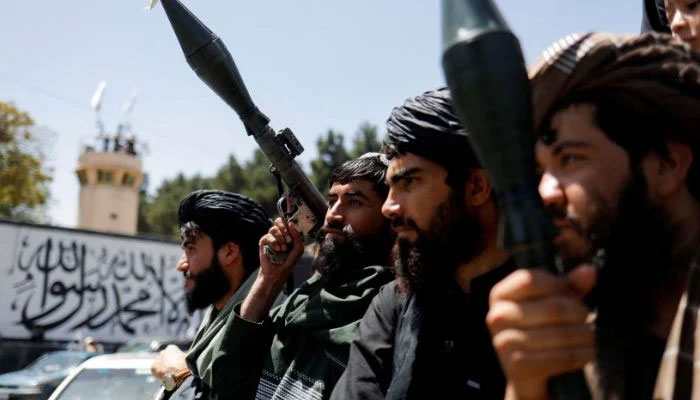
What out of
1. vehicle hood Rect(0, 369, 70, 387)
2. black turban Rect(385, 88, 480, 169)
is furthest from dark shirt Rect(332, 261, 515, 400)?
vehicle hood Rect(0, 369, 70, 387)

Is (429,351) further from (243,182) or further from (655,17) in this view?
(243,182)

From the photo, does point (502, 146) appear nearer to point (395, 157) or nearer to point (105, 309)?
point (395, 157)

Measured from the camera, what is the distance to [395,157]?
216 centimetres

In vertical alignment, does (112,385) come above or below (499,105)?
below

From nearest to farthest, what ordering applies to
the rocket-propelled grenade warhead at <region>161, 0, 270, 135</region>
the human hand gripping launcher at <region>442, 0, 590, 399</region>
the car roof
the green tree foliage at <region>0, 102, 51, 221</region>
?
1. the human hand gripping launcher at <region>442, 0, 590, 399</region>
2. the rocket-propelled grenade warhead at <region>161, 0, 270, 135</region>
3. the car roof
4. the green tree foliage at <region>0, 102, 51, 221</region>

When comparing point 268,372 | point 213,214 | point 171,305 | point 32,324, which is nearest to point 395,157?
point 268,372

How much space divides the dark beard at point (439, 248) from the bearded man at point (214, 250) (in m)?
1.69

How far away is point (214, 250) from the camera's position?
381cm

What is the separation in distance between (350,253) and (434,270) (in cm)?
86

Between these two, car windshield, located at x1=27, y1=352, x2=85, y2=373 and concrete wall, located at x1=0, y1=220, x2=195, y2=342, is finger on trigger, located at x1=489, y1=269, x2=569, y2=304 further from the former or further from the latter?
concrete wall, located at x1=0, y1=220, x2=195, y2=342

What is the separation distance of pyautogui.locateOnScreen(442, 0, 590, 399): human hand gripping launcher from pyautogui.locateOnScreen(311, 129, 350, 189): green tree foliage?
126 feet

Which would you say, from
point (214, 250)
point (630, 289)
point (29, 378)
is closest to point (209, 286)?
point (214, 250)

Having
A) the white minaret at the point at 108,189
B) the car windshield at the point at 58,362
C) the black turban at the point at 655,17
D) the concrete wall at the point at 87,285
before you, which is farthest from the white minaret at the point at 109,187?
the black turban at the point at 655,17

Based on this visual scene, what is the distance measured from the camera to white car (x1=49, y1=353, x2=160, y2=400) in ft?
15.4
